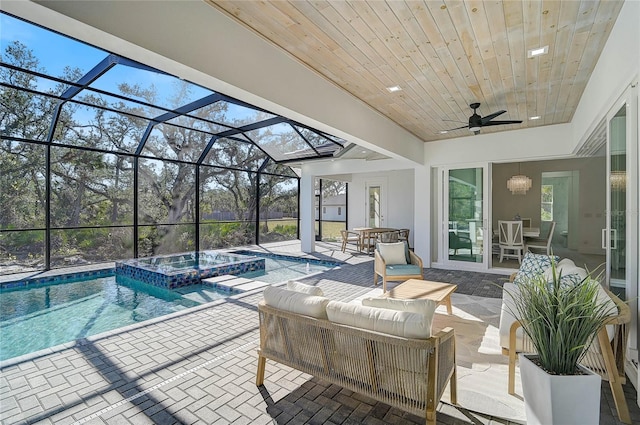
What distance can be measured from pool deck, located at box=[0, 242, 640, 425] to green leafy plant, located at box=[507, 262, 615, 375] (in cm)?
63

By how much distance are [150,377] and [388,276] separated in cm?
361

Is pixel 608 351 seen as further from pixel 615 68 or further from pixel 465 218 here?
pixel 465 218

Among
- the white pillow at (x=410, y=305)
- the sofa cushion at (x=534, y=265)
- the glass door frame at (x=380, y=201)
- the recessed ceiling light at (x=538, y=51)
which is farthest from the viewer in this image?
the glass door frame at (x=380, y=201)

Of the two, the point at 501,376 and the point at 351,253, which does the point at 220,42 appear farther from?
the point at 351,253

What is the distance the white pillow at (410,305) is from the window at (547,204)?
1015 cm

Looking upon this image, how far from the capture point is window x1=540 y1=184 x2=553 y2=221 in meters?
9.89

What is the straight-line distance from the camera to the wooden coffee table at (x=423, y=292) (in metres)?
3.68

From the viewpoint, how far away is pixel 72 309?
4.69 meters

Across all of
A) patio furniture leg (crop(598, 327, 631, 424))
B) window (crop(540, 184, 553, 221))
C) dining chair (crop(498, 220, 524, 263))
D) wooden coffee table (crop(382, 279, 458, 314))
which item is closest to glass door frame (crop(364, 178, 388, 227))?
dining chair (crop(498, 220, 524, 263))

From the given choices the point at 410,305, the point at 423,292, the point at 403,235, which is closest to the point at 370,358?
the point at 410,305

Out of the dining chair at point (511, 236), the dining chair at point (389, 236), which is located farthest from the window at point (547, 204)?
the dining chair at point (389, 236)

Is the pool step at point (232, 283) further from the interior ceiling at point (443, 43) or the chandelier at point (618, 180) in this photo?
the chandelier at point (618, 180)

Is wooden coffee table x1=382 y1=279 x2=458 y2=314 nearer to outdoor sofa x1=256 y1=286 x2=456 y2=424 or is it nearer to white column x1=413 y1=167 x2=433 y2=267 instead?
outdoor sofa x1=256 y1=286 x2=456 y2=424

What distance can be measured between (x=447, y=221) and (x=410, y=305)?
19.2ft
